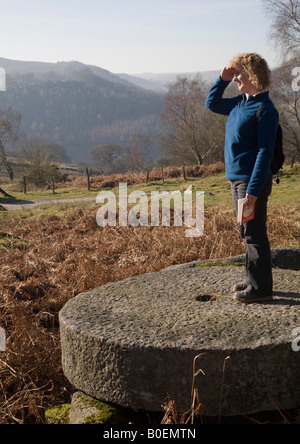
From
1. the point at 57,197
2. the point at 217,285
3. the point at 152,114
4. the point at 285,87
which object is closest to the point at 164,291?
the point at 217,285

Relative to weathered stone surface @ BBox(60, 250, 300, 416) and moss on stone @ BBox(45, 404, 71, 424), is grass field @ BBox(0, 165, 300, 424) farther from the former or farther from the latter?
weathered stone surface @ BBox(60, 250, 300, 416)

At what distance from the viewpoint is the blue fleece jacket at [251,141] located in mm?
3537

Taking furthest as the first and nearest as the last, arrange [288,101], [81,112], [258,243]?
[81,112]
[288,101]
[258,243]

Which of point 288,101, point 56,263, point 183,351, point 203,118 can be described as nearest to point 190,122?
point 203,118

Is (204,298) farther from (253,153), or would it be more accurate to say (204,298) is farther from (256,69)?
(256,69)

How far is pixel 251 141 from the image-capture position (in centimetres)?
365

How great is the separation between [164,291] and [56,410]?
1280 mm

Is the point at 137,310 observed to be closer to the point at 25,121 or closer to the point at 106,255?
the point at 106,255

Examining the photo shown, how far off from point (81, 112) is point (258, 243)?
15500 cm

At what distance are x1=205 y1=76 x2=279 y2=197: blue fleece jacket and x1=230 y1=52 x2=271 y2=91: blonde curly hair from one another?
3.3 inches

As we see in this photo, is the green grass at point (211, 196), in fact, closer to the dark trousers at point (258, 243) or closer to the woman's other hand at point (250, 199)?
the dark trousers at point (258, 243)

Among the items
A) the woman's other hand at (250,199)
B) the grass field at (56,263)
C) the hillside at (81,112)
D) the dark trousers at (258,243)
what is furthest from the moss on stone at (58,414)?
the hillside at (81,112)
